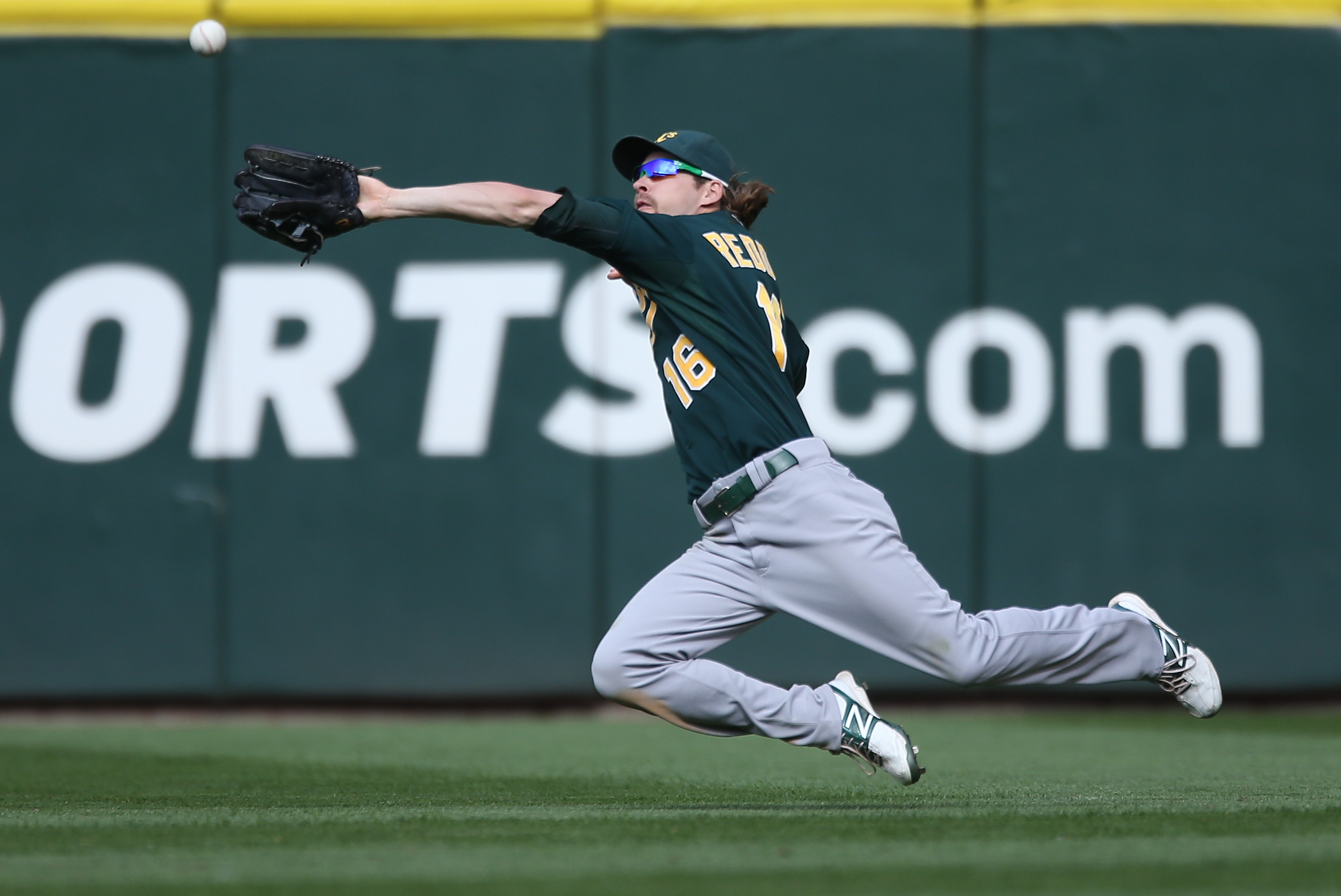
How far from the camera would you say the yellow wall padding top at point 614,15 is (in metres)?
7.38

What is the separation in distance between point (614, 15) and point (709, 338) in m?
3.82

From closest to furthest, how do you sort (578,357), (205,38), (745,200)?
(745,200) → (205,38) → (578,357)

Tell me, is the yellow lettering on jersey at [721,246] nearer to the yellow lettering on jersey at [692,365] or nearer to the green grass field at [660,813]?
the yellow lettering on jersey at [692,365]

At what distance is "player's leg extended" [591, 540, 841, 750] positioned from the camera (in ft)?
13.0

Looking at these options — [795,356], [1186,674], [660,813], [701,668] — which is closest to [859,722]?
[701,668]

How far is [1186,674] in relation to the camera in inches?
163

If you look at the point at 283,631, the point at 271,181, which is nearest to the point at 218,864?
the point at 271,181

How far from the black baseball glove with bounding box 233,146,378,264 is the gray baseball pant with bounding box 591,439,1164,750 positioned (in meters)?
1.16

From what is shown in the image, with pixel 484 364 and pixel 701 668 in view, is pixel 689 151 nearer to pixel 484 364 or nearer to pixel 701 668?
pixel 701 668

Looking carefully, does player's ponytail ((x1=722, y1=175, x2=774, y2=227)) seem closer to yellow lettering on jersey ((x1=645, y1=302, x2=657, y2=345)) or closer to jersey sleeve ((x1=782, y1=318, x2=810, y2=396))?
jersey sleeve ((x1=782, y1=318, x2=810, y2=396))

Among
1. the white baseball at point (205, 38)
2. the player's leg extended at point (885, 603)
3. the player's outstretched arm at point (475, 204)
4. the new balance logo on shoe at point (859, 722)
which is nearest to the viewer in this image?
the player's outstretched arm at point (475, 204)

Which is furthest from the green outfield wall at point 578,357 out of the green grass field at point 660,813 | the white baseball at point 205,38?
the white baseball at point 205,38

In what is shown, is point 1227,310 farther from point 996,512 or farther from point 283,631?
point 283,631

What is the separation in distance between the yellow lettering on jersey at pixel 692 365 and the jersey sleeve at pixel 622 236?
0.16 meters
